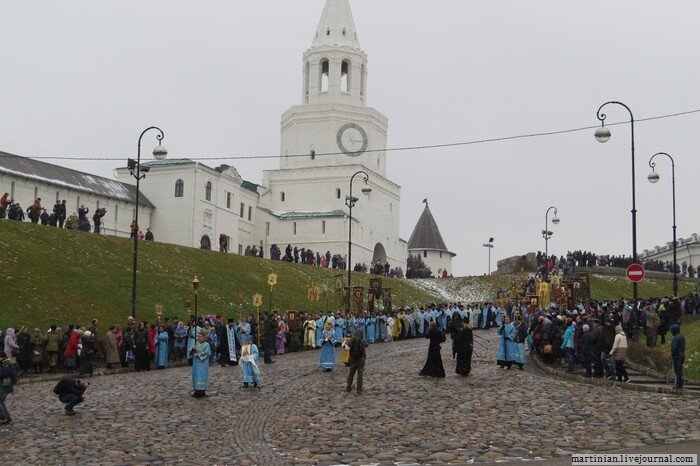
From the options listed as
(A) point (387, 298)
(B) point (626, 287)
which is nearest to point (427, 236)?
(B) point (626, 287)

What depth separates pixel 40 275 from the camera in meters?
35.8

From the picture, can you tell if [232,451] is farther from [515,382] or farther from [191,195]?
[191,195]

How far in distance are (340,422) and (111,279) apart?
2392 centimetres

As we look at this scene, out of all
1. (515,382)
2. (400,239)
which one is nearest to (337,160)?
(400,239)

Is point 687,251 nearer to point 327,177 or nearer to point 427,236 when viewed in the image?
point 427,236

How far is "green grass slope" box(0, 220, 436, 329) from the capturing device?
33.5 m

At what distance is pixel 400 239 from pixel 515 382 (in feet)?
204

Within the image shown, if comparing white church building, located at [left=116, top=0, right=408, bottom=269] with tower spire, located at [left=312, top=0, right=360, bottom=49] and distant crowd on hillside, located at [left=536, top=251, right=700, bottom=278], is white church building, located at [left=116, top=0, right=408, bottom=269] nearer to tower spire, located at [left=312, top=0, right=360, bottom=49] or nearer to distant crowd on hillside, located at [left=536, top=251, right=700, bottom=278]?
tower spire, located at [left=312, top=0, right=360, bottom=49]

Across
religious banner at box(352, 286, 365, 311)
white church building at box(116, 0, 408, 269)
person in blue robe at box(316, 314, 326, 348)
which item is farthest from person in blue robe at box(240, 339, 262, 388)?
white church building at box(116, 0, 408, 269)

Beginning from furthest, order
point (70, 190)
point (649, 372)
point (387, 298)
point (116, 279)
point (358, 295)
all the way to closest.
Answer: point (70, 190)
point (387, 298)
point (358, 295)
point (116, 279)
point (649, 372)

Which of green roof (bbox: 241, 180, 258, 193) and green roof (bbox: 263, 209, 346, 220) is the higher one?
green roof (bbox: 241, 180, 258, 193)

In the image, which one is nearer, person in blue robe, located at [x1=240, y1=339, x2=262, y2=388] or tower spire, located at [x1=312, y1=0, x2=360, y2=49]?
person in blue robe, located at [x1=240, y1=339, x2=262, y2=388]

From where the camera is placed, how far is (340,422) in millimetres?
16859

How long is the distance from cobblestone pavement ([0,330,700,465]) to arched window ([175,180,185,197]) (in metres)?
43.4
